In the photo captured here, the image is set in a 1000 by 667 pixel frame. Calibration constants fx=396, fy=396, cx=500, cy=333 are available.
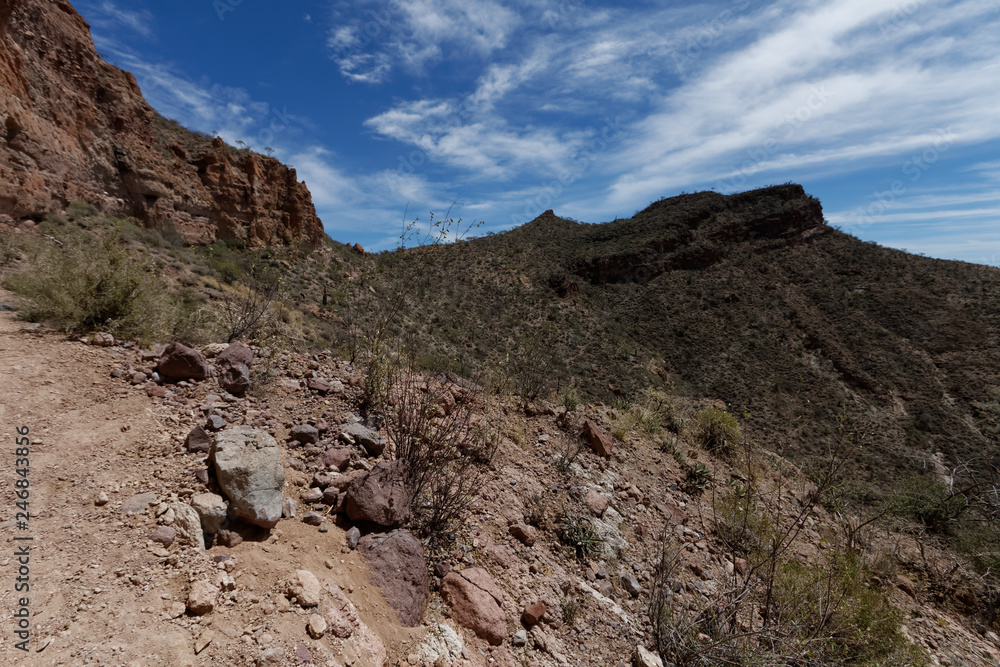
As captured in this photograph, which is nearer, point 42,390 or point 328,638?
point 328,638

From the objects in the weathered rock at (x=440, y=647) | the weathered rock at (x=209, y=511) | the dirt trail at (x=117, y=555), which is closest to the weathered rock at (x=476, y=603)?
the weathered rock at (x=440, y=647)

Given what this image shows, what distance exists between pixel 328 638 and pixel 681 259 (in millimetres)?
39132

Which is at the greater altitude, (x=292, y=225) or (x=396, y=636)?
(x=292, y=225)

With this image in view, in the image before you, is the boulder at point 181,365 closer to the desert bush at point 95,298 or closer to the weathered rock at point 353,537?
the desert bush at point 95,298

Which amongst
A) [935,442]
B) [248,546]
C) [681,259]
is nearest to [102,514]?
[248,546]

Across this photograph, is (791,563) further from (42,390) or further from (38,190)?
(38,190)

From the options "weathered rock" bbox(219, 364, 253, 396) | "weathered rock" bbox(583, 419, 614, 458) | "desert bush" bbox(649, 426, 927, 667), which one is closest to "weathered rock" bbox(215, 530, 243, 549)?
"weathered rock" bbox(219, 364, 253, 396)

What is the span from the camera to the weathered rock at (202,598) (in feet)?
5.81

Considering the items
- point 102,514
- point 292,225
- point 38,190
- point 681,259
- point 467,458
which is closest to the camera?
point 102,514

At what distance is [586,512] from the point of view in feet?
13.1

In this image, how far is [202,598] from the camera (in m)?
1.79

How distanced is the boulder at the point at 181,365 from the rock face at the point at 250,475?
122 centimetres

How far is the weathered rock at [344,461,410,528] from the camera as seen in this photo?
107 inches

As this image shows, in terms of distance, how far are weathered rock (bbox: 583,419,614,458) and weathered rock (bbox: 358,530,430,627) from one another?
299 centimetres
